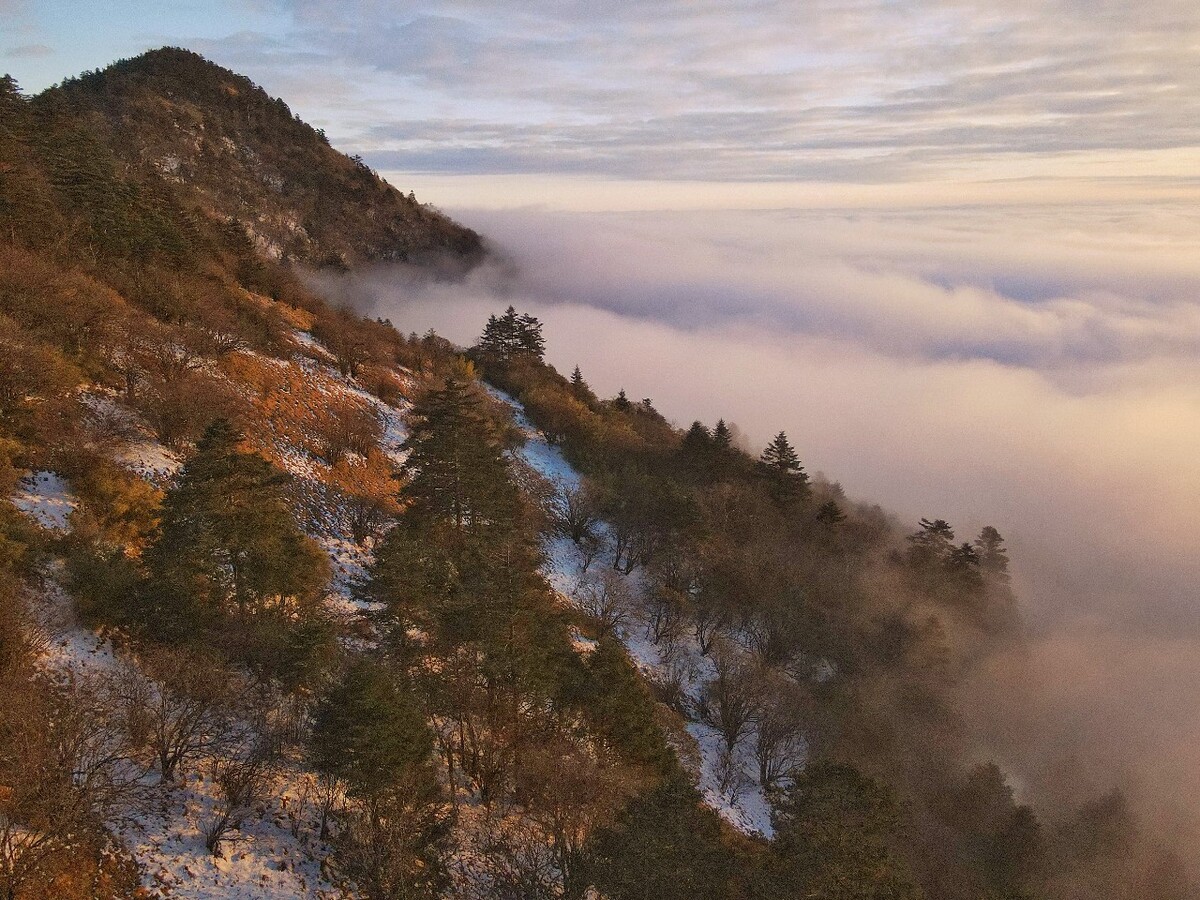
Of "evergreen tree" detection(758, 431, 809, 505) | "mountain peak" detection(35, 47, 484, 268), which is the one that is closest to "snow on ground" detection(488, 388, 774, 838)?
"evergreen tree" detection(758, 431, 809, 505)

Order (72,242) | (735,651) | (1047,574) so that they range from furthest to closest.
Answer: (1047,574)
(735,651)
(72,242)

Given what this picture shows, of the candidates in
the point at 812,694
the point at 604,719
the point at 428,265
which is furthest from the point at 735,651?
the point at 428,265

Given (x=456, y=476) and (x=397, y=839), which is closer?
(x=397, y=839)

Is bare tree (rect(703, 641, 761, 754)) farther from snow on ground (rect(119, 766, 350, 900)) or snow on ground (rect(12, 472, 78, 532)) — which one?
snow on ground (rect(12, 472, 78, 532))

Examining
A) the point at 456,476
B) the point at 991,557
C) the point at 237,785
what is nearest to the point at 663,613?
the point at 456,476

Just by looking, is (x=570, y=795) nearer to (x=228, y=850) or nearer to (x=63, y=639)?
(x=228, y=850)

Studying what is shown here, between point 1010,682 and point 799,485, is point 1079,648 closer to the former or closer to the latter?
point 1010,682
